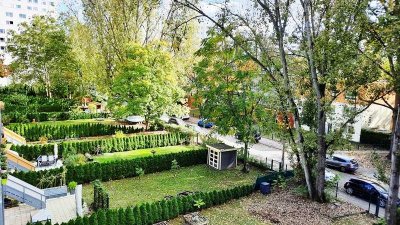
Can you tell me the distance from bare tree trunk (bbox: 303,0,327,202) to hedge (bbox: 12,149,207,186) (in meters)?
11.0

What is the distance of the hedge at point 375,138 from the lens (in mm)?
34844

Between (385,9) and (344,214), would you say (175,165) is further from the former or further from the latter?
(385,9)

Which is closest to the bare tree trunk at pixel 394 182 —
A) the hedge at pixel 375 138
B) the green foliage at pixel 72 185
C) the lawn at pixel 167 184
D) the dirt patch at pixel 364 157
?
the lawn at pixel 167 184

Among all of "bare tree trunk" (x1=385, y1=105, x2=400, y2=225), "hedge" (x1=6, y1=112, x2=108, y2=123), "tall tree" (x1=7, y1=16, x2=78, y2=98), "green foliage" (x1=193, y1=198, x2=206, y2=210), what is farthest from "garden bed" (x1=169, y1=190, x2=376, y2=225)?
"tall tree" (x1=7, y1=16, x2=78, y2=98)

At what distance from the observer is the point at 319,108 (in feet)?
59.7

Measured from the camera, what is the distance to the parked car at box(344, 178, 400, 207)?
67.1 feet

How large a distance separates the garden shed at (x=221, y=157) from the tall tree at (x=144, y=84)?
26.2ft

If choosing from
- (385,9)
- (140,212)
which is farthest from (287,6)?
(140,212)

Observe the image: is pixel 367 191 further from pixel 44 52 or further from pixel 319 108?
pixel 44 52

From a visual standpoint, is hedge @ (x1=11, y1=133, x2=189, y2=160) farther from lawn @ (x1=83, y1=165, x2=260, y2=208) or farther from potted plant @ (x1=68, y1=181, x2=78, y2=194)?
potted plant @ (x1=68, y1=181, x2=78, y2=194)

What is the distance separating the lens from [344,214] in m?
17.7

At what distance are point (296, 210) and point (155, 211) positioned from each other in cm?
765

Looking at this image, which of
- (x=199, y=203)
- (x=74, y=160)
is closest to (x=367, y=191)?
(x=199, y=203)

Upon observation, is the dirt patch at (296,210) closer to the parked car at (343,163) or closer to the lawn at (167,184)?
the lawn at (167,184)
